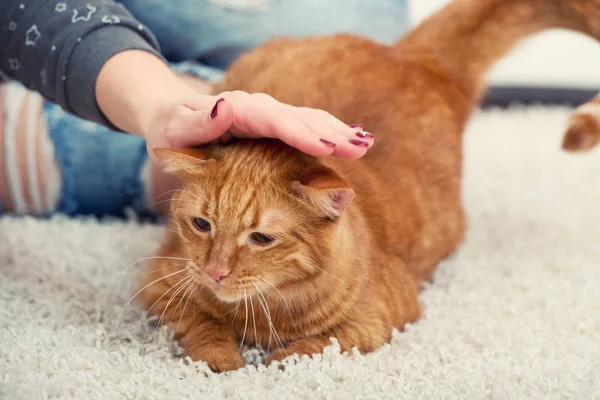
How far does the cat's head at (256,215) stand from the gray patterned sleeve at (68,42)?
0.31m

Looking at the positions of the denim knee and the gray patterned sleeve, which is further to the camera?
the denim knee

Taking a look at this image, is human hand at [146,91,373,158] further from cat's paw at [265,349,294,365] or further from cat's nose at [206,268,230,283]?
cat's paw at [265,349,294,365]

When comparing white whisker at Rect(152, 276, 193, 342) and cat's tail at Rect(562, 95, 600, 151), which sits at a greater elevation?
cat's tail at Rect(562, 95, 600, 151)

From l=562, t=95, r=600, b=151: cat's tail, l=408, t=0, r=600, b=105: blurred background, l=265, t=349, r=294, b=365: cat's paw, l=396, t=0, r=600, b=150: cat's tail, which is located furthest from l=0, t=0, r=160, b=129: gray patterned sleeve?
l=408, t=0, r=600, b=105: blurred background

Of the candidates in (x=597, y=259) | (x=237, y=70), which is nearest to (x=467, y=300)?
(x=597, y=259)

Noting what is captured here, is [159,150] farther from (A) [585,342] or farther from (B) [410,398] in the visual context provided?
(A) [585,342]

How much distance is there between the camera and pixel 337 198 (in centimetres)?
107

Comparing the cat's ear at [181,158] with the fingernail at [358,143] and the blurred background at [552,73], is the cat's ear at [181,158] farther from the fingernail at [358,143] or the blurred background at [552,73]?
the blurred background at [552,73]

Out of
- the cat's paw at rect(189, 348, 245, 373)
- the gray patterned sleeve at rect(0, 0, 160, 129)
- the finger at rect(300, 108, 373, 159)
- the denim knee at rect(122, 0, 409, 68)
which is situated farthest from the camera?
the denim knee at rect(122, 0, 409, 68)

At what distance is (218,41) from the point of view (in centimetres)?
231

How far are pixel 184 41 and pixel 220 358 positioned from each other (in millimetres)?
1373

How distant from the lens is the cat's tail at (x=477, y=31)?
67.1 inches

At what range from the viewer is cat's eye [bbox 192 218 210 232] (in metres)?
1.14

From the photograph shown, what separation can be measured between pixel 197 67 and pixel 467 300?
113 cm
